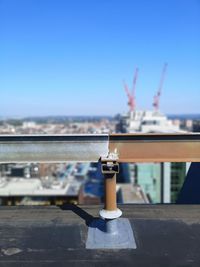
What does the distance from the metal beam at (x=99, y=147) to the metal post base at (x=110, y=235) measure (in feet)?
2.79

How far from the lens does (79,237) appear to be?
3.51 meters

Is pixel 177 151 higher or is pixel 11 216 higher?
pixel 177 151

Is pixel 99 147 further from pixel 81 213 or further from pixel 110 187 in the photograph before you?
pixel 81 213

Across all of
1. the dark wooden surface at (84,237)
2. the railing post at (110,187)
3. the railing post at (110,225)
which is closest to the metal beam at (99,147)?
the railing post at (110,225)

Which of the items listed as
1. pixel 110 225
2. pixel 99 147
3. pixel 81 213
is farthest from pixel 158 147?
pixel 81 213

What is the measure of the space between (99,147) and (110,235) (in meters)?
1.15

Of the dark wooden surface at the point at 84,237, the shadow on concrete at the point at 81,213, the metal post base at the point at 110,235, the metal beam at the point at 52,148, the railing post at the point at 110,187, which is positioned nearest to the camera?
the dark wooden surface at the point at 84,237

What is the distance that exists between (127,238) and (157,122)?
70410mm

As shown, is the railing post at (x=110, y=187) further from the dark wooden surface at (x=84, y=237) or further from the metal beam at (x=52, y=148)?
the metal beam at (x=52, y=148)

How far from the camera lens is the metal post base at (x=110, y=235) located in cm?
330

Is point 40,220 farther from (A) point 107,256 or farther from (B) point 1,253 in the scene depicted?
Answer: (A) point 107,256

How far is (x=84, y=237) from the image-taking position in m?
3.51

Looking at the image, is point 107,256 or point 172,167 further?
point 172,167

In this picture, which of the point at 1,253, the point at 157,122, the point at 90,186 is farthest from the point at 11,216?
the point at 157,122
